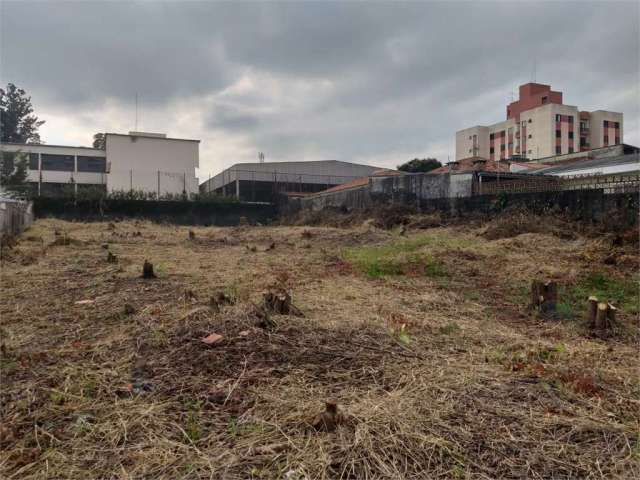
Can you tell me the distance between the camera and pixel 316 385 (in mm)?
2721

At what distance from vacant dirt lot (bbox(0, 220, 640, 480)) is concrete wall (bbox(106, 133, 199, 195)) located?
26.3 meters

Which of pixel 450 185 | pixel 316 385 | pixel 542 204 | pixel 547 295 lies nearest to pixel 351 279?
pixel 547 295

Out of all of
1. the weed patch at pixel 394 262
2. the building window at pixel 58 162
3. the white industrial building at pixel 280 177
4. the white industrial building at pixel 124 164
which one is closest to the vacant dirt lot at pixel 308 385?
the weed patch at pixel 394 262

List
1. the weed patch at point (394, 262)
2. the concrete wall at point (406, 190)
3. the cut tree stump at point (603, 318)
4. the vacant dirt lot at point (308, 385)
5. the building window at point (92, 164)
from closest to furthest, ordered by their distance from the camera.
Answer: the vacant dirt lot at point (308, 385), the cut tree stump at point (603, 318), the weed patch at point (394, 262), the concrete wall at point (406, 190), the building window at point (92, 164)

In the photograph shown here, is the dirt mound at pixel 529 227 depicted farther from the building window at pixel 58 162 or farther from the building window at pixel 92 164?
the building window at pixel 58 162

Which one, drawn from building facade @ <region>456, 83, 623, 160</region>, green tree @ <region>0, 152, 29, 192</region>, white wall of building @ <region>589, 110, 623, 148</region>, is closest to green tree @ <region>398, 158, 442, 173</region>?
building facade @ <region>456, 83, 623, 160</region>

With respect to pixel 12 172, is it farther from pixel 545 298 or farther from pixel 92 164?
pixel 545 298

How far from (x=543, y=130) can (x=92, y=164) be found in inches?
1684

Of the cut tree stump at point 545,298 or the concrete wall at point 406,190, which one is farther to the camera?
the concrete wall at point 406,190

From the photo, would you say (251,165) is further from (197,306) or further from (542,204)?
(197,306)

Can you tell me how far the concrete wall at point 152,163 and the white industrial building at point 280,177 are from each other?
2.74m

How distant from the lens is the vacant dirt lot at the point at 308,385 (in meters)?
2.01

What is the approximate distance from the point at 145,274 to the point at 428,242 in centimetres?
735

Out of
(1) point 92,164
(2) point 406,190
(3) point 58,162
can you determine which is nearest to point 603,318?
(2) point 406,190
